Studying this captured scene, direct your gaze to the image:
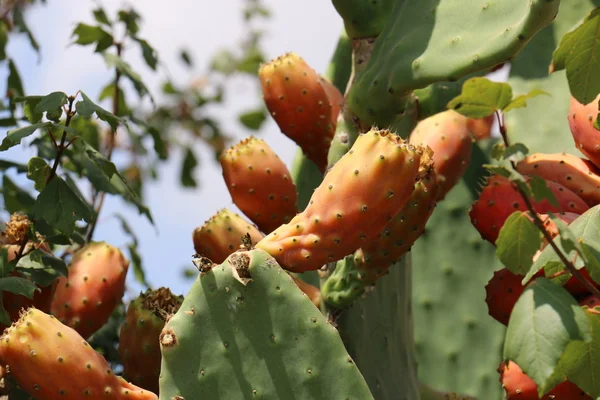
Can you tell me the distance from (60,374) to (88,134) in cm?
126

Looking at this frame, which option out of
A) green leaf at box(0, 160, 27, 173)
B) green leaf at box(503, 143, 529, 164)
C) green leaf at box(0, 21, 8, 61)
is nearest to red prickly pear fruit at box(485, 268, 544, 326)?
green leaf at box(503, 143, 529, 164)

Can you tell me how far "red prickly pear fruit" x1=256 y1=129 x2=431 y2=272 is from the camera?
5.03 ft

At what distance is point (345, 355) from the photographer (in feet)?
4.98

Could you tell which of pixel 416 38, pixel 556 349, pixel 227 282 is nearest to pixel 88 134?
pixel 416 38

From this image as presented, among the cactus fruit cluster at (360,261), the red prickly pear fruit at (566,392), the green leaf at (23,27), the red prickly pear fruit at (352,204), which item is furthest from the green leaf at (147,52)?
the red prickly pear fruit at (566,392)

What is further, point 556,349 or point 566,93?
point 566,93

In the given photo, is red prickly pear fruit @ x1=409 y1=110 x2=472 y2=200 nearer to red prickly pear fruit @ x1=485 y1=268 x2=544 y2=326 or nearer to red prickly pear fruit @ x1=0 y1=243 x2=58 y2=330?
red prickly pear fruit @ x1=485 y1=268 x2=544 y2=326

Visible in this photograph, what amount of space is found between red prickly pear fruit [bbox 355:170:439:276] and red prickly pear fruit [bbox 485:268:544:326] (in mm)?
162

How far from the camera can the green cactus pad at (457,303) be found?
245cm

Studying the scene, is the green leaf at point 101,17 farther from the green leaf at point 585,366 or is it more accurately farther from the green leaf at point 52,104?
the green leaf at point 585,366

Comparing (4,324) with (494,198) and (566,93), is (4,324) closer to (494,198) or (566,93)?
(494,198)

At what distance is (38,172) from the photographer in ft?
6.30

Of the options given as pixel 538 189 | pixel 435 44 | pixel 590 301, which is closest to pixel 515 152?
pixel 538 189

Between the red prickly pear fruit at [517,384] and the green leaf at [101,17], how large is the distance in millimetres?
1705
